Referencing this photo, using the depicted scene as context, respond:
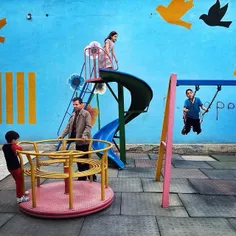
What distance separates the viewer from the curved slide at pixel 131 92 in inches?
231

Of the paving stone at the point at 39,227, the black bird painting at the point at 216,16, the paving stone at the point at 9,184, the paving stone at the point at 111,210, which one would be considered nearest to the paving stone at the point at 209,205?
the paving stone at the point at 111,210

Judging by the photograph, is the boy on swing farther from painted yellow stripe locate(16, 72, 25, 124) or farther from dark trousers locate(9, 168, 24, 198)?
dark trousers locate(9, 168, 24, 198)

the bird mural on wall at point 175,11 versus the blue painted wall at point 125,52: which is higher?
the bird mural on wall at point 175,11

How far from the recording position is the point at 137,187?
4828 millimetres

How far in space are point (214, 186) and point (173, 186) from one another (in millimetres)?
676

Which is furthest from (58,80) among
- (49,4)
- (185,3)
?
(185,3)

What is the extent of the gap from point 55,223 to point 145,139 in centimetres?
480

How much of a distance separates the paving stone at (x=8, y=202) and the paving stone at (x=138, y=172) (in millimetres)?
2015

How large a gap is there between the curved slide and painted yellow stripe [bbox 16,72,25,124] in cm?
258

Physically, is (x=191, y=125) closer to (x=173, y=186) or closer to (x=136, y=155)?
(x=136, y=155)

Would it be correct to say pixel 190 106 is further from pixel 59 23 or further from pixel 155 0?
pixel 59 23

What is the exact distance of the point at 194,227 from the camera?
3.29 metres

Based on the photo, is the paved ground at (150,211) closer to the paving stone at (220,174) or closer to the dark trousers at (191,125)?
the paving stone at (220,174)

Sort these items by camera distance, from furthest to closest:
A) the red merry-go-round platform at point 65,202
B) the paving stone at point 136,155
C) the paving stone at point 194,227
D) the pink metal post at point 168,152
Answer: the paving stone at point 136,155, the pink metal post at point 168,152, the red merry-go-round platform at point 65,202, the paving stone at point 194,227
